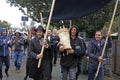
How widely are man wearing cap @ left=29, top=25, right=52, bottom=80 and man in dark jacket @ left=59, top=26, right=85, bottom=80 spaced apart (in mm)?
426

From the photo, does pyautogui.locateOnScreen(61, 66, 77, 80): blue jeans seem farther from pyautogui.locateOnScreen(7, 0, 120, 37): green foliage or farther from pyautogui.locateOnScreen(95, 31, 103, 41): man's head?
pyautogui.locateOnScreen(7, 0, 120, 37): green foliage

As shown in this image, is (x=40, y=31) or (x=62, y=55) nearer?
(x=40, y=31)

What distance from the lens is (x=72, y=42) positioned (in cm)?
948

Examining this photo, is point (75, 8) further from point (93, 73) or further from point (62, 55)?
point (93, 73)

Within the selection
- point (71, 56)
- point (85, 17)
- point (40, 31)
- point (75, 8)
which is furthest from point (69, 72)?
point (85, 17)

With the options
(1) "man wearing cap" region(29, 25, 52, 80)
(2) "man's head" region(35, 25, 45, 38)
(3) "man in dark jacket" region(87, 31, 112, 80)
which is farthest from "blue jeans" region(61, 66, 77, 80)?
(2) "man's head" region(35, 25, 45, 38)

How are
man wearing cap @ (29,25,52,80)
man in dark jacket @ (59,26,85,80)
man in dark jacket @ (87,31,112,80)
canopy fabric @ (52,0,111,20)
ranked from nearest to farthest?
man wearing cap @ (29,25,52,80), canopy fabric @ (52,0,111,20), man in dark jacket @ (59,26,85,80), man in dark jacket @ (87,31,112,80)

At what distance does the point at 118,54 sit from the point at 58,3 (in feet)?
18.9

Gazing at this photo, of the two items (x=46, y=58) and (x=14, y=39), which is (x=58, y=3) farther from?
(x=14, y=39)

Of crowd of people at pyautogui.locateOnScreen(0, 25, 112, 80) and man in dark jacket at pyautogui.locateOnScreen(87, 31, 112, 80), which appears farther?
man in dark jacket at pyautogui.locateOnScreen(87, 31, 112, 80)

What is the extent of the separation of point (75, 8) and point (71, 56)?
1.13 metres

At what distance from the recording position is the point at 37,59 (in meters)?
8.83

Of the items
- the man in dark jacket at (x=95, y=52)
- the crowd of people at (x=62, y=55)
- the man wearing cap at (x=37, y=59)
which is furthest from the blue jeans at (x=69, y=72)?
the man in dark jacket at (x=95, y=52)

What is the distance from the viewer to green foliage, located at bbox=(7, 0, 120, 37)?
67.4ft
